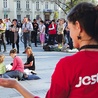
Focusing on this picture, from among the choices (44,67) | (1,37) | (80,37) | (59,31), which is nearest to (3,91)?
(44,67)

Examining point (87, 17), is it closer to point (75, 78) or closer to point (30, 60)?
point (75, 78)

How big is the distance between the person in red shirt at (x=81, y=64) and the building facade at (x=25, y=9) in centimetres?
6114

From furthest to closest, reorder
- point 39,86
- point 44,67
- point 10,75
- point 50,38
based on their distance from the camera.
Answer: point 50,38 < point 44,67 < point 10,75 < point 39,86

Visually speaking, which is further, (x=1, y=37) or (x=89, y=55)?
(x=1, y=37)

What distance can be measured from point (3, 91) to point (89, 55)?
4.85 metres

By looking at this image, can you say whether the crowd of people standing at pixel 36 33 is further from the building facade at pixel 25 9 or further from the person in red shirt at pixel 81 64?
the building facade at pixel 25 9

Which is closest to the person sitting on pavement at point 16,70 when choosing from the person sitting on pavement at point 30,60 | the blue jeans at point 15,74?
the blue jeans at point 15,74

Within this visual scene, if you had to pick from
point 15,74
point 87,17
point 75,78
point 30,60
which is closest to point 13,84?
point 75,78

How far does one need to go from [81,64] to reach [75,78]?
71mm

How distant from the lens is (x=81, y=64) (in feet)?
4.52

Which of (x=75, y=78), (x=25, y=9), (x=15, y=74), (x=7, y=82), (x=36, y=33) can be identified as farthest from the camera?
A: (x=25, y=9)

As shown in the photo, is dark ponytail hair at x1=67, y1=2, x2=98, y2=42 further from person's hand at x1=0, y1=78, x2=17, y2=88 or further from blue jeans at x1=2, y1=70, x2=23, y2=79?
blue jeans at x1=2, y1=70, x2=23, y2=79

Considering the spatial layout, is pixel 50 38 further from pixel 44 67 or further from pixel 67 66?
pixel 67 66

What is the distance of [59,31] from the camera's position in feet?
46.6
